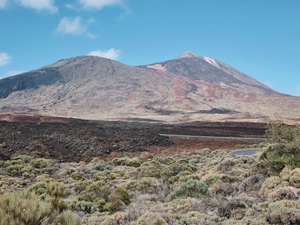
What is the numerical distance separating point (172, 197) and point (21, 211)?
5.44m

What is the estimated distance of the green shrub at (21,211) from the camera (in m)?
4.16

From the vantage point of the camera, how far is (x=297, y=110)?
97.5 meters

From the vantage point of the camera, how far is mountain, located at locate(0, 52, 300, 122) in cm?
10162

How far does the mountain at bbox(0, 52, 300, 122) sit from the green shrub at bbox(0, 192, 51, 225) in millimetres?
81580

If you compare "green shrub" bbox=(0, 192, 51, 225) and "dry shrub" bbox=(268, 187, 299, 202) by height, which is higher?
"green shrub" bbox=(0, 192, 51, 225)

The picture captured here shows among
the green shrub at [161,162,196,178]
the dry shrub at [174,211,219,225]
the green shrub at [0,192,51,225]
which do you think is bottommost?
the green shrub at [161,162,196,178]

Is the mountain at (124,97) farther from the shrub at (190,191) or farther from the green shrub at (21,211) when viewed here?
the green shrub at (21,211)

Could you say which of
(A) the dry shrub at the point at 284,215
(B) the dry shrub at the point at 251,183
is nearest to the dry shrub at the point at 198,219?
(A) the dry shrub at the point at 284,215

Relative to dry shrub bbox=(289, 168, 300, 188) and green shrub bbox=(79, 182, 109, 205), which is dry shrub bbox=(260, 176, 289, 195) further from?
green shrub bbox=(79, 182, 109, 205)

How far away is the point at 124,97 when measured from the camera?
13012cm

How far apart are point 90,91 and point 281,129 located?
430 feet

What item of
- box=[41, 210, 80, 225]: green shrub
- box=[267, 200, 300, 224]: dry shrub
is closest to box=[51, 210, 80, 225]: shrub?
box=[41, 210, 80, 225]: green shrub

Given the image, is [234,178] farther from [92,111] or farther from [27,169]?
[92,111]

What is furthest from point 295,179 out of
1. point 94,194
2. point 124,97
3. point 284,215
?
point 124,97
